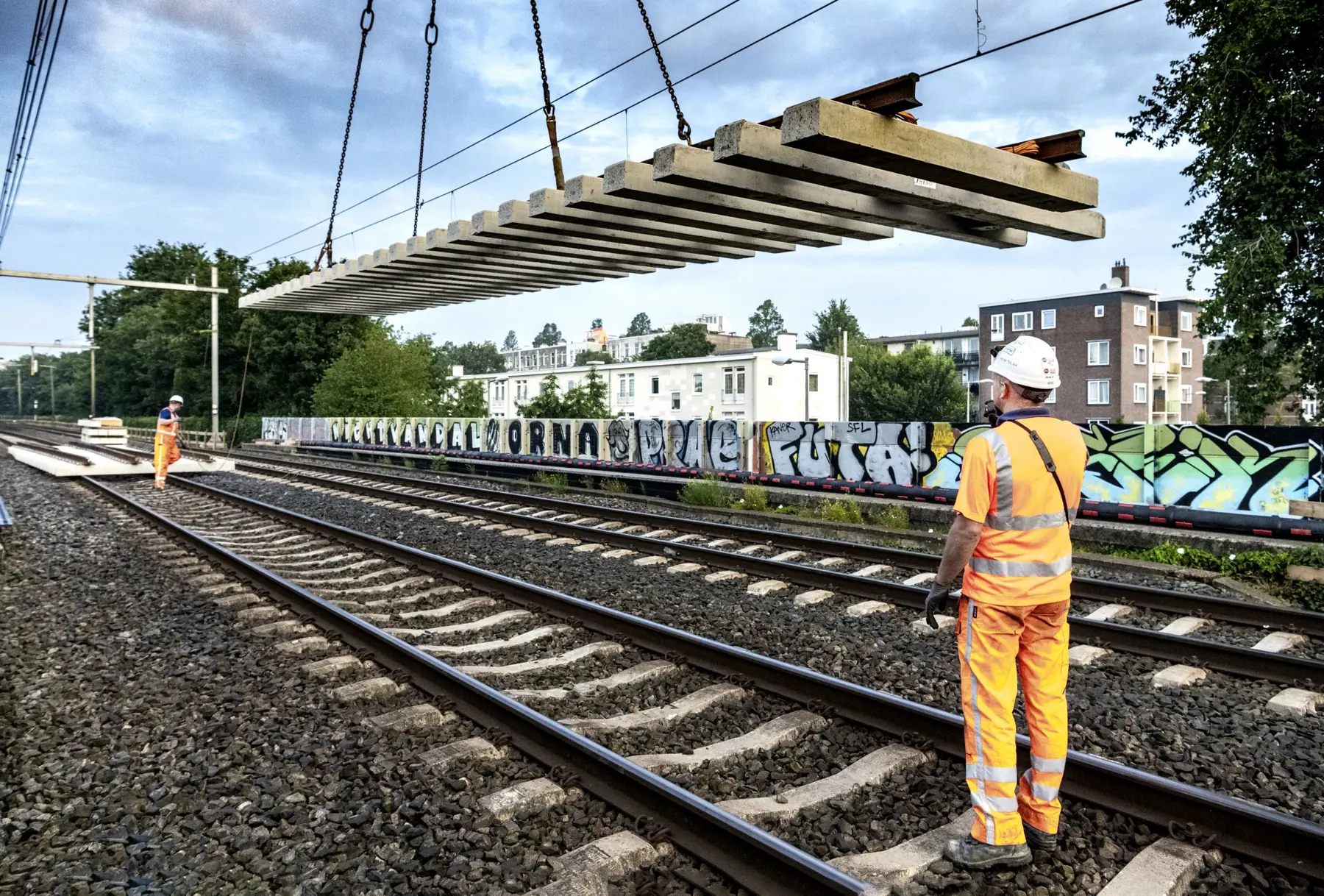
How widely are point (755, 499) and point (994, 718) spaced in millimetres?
12668

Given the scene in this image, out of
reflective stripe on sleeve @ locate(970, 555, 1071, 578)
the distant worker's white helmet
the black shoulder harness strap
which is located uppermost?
the distant worker's white helmet

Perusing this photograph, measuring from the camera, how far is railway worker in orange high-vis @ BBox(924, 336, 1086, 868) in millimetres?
3543

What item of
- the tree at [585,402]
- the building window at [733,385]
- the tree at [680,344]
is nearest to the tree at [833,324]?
the tree at [680,344]

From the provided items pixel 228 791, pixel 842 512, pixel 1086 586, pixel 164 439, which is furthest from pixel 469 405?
pixel 228 791

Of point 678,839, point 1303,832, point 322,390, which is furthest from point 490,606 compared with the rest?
point 322,390

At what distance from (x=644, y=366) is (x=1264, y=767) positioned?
219 feet

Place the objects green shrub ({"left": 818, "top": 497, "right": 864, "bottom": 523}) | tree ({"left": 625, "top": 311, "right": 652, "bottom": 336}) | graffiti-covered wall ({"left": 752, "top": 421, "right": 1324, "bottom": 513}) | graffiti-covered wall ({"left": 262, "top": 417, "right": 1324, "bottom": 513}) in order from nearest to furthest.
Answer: graffiti-covered wall ({"left": 752, "top": 421, "right": 1324, "bottom": 513}) < graffiti-covered wall ({"left": 262, "top": 417, "right": 1324, "bottom": 513}) < green shrub ({"left": 818, "top": 497, "right": 864, "bottom": 523}) < tree ({"left": 625, "top": 311, "right": 652, "bottom": 336})

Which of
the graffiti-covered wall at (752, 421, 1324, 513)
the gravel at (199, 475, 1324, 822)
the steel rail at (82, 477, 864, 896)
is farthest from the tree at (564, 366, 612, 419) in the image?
the steel rail at (82, 477, 864, 896)

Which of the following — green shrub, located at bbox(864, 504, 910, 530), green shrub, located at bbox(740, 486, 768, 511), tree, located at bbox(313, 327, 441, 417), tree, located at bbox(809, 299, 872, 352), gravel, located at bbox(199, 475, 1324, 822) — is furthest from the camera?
tree, located at bbox(809, 299, 872, 352)

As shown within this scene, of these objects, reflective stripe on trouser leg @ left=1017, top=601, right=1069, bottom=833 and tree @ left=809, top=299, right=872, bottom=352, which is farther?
tree @ left=809, top=299, right=872, bottom=352

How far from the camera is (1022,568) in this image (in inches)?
140

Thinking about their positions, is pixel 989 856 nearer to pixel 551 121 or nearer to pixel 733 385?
pixel 551 121

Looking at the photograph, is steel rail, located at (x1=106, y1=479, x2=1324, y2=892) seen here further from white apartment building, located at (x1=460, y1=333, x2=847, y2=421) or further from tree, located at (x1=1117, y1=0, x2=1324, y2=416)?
white apartment building, located at (x1=460, y1=333, x2=847, y2=421)

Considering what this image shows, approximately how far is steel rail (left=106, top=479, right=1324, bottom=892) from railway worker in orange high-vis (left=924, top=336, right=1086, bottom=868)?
60cm
